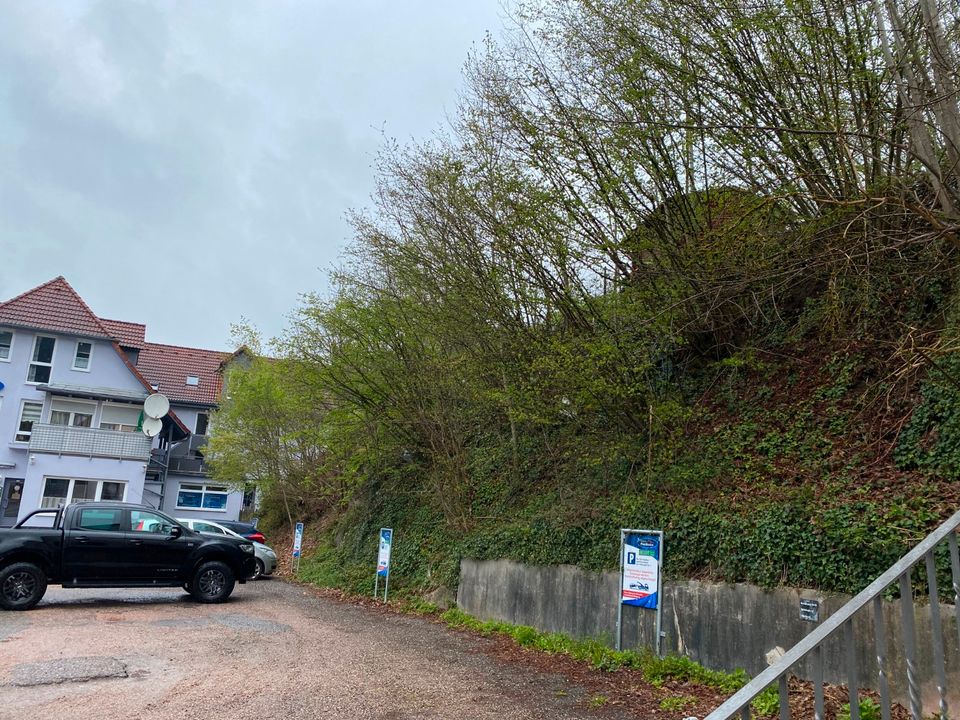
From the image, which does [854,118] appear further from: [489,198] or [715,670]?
[715,670]

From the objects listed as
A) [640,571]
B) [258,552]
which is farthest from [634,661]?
[258,552]

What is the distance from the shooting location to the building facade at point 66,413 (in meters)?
26.6

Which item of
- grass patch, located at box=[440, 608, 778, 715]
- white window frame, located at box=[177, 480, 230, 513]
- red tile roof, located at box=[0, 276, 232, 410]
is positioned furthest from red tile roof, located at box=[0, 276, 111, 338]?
grass patch, located at box=[440, 608, 778, 715]

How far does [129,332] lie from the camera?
33531 mm

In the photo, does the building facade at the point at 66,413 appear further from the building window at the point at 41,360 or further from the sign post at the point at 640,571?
the sign post at the point at 640,571

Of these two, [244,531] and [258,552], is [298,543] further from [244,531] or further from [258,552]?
[244,531]

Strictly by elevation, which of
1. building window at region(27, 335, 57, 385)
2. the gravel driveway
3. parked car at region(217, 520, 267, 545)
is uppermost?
building window at region(27, 335, 57, 385)

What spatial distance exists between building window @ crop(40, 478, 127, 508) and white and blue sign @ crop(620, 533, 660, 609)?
82.1ft

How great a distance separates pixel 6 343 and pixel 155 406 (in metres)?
6.42

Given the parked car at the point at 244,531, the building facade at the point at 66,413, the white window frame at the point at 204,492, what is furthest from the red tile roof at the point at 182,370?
the parked car at the point at 244,531

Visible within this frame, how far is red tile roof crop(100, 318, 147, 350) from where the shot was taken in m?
32.9

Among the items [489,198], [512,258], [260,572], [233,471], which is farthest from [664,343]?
[233,471]

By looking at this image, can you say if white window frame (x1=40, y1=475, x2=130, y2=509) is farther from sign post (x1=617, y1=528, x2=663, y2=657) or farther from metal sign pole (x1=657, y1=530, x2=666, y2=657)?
metal sign pole (x1=657, y1=530, x2=666, y2=657)

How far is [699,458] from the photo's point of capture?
30.9 ft
